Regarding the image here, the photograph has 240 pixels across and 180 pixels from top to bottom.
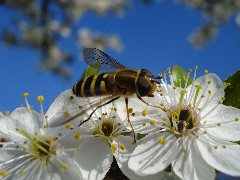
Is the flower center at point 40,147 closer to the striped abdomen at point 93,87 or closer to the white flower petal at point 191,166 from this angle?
the striped abdomen at point 93,87

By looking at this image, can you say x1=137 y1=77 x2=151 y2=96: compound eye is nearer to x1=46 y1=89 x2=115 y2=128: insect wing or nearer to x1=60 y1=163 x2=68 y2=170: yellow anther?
x1=46 y1=89 x2=115 y2=128: insect wing

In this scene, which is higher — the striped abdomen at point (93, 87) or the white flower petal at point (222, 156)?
the striped abdomen at point (93, 87)

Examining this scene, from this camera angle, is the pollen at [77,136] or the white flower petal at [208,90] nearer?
the pollen at [77,136]

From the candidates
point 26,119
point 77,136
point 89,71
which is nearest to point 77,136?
point 77,136

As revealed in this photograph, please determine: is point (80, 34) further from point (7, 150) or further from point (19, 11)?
point (7, 150)

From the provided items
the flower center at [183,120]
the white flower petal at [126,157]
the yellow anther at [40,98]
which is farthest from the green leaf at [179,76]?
the yellow anther at [40,98]

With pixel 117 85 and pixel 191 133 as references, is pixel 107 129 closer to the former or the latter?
pixel 117 85

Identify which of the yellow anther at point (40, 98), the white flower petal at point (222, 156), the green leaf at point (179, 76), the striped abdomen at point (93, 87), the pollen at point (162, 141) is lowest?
the white flower petal at point (222, 156)
